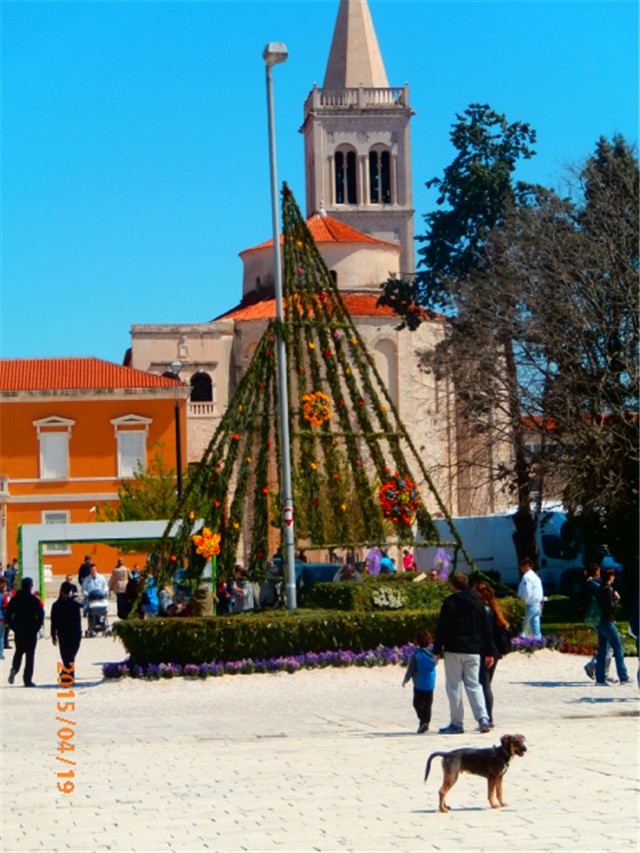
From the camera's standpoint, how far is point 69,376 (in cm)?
6369

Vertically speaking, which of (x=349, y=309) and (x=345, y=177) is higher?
(x=345, y=177)

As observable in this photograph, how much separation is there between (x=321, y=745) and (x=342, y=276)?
63843 mm

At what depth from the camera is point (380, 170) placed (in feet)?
301

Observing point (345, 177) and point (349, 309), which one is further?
point (345, 177)

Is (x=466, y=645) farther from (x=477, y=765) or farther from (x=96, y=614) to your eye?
(x=96, y=614)

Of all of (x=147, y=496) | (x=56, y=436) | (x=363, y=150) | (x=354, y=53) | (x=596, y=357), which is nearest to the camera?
(x=596, y=357)

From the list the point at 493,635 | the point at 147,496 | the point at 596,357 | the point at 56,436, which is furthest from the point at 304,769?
the point at 56,436

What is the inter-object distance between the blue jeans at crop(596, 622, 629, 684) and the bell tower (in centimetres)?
7249

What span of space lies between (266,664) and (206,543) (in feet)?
8.93

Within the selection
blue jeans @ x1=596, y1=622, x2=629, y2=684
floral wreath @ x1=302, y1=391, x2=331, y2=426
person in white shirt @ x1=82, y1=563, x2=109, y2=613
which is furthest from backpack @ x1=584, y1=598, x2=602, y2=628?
person in white shirt @ x1=82, y1=563, x2=109, y2=613

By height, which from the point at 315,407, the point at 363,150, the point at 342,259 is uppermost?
the point at 363,150

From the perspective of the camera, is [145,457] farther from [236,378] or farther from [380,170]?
[380,170]

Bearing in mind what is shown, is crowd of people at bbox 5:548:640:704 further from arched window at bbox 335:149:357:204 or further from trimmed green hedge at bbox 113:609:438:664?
arched window at bbox 335:149:357:204

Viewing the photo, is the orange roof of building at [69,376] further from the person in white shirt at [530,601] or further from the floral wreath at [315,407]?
the person in white shirt at [530,601]
